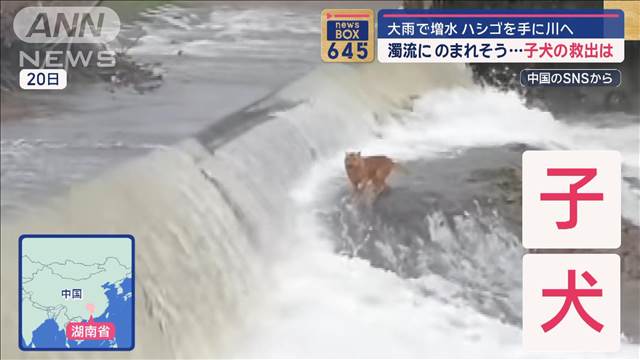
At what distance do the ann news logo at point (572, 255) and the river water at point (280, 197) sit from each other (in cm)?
7

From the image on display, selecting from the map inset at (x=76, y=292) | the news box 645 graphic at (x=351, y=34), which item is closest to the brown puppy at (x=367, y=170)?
the news box 645 graphic at (x=351, y=34)

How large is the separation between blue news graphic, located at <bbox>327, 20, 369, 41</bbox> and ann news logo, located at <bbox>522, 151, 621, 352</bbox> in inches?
14.3

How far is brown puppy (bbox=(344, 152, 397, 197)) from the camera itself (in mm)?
1966

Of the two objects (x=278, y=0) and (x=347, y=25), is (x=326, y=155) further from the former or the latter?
(x=347, y=25)

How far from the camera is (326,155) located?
6.99 ft

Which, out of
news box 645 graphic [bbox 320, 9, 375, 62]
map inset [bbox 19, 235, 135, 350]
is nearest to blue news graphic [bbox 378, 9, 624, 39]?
news box 645 graphic [bbox 320, 9, 375, 62]

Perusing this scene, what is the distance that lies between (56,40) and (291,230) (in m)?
0.71

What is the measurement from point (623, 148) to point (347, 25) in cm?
55

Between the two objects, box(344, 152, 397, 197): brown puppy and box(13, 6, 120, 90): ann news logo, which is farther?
box(344, 152, 397, 197): brown puppy

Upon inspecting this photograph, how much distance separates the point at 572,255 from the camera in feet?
5.06

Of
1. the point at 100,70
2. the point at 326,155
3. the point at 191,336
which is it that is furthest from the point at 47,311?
the point at 326,155

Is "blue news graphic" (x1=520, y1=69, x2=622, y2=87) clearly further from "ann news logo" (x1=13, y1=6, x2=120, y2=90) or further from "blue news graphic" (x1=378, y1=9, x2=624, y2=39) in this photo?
"ann news logo" (x1=13, y1=6, x2=120, y2=90)

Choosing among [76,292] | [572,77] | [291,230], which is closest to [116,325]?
[76,292]

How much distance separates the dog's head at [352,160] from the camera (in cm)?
198
